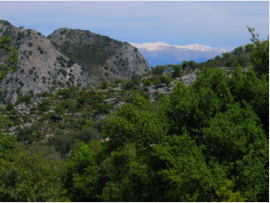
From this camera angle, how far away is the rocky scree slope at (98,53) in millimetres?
139875

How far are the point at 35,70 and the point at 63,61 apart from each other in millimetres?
21398

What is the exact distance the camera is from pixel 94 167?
68.9 ft

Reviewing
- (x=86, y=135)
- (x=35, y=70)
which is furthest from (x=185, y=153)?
(x=35, y=70)

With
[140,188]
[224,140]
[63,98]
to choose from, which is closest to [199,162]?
[224,140]

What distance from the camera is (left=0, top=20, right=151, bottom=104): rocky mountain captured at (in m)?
98.0

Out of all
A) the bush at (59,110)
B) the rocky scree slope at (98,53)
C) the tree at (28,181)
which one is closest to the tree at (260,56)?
the tree at (28,181)

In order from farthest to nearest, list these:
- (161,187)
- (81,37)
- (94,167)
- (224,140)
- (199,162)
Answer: (81,37), (94,167), (161,187), (224,140), (199,162)

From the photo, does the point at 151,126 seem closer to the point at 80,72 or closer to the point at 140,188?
the point at 140,188

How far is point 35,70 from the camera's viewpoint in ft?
342

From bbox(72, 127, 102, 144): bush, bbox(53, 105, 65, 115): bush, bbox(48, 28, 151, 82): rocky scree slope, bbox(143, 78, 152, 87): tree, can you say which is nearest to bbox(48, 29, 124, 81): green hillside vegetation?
bbox(48, 28, 151, 82): rocky scree slope

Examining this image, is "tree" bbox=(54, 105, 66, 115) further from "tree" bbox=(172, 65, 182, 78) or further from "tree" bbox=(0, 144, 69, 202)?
"tree" bbox=(0, 144, 69, 202)

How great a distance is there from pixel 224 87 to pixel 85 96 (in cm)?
6132

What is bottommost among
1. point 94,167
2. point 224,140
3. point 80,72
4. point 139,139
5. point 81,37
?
point 94,167

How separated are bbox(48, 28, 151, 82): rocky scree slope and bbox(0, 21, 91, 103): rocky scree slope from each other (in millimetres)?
13742
